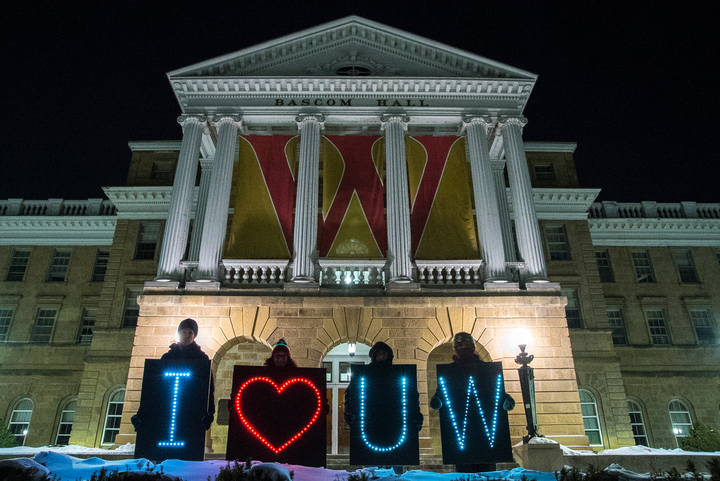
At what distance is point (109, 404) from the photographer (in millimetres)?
24859

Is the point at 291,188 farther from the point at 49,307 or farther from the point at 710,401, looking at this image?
the point at 710,401

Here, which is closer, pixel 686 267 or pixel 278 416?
pixel 278 416

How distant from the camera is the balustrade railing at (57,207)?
3009 centimetres

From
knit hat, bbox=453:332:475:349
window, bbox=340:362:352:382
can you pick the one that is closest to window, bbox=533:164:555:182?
window, bbox=340:362:352:382

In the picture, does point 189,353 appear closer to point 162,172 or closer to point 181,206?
point 181,206

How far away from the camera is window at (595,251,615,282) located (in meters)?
29.4

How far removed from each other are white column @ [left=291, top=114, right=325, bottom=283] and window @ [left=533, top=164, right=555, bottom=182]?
1504 centimetres

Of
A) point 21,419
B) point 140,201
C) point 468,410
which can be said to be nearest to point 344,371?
point 468,410

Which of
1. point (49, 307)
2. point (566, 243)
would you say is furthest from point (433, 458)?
point (49, 307)

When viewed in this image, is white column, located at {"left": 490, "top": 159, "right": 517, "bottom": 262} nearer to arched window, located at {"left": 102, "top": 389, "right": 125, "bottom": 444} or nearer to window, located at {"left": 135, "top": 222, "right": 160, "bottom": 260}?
window, located at {"left": 135, "top": 222, "right": 160, "bottom": 260}

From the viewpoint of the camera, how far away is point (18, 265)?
97.0ft

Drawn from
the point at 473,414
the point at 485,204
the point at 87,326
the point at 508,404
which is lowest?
the point at 473,414

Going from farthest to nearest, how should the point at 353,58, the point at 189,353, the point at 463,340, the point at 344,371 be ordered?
1. the point at 353,58
2. the point at 344,371
3. the point at 463,340
4. the point at 189,353

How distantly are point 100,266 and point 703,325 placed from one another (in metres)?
35.2
